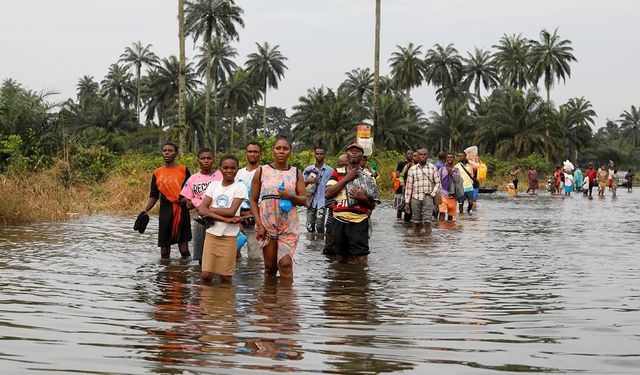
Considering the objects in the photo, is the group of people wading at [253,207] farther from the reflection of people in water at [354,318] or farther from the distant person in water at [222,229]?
the reflection of people in water at [354,318]

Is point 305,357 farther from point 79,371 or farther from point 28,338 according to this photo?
point 28,338

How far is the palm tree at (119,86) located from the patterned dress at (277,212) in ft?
321

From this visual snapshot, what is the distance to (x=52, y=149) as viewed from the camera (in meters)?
25.6

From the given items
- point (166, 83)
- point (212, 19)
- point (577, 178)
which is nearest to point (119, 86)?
point (166, 83)

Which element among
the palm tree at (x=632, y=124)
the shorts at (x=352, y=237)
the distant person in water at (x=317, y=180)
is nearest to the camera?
the shorts at (x=352, y=237)

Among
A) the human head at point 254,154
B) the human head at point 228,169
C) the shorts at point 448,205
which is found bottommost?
→ the shorts at point 448,205

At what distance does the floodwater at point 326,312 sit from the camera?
5121 millimetres

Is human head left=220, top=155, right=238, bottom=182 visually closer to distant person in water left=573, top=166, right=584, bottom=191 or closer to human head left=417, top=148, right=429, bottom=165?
human head left=417, top=148, right=429, bottom=165

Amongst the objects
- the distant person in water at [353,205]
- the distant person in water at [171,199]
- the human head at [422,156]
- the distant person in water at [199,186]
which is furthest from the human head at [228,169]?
the human head at [422,156]

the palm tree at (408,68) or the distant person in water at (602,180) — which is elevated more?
the palm tree at (408,68)

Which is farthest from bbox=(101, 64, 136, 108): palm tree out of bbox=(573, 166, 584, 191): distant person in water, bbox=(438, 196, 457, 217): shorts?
bbox=(438, 196, 457, 217): shorts

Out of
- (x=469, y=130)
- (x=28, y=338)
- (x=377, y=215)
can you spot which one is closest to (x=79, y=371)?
(x=28, y=338)

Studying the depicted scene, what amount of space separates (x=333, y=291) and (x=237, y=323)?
2332mm

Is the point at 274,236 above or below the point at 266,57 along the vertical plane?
below
